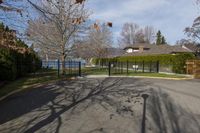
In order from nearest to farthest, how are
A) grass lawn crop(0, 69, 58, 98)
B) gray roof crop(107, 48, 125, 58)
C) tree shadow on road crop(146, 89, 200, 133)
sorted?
tree shadow on road crop(146, 89, 200, 133)
grass lawn crop(0, 69, 58, 98)
gray roof crop(107, 48, 125, 58)

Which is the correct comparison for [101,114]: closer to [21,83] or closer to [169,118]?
[169,118]

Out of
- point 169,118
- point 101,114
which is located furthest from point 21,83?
point 169,118

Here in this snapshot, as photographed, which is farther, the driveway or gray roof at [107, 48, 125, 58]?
gray roof at [107, 48, 125, 58]

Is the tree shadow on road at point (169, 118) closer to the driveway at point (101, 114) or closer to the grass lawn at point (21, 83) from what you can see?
the driveway at point (101, 114)

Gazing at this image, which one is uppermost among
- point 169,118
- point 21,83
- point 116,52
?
point 116,52

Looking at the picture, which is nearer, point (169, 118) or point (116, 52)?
point (169, 118)

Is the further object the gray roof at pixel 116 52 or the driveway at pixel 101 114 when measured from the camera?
the gray roof at pixel 116 52

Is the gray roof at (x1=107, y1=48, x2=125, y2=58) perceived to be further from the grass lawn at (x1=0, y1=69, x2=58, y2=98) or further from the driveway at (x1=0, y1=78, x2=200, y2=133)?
the driveway at (x1=0, y1=78, x2=200, y2=133)

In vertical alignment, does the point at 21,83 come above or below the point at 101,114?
above

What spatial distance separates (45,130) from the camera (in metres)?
8.35

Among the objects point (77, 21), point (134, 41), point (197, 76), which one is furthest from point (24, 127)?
point (134, 41)

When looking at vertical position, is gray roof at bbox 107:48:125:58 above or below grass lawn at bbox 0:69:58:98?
above

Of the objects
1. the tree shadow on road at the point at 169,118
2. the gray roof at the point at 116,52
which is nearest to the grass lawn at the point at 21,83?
the tree shadow on road at the point at 169,118

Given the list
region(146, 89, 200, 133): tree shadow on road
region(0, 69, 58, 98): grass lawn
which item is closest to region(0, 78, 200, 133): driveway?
region(146, 89, 200, 133): tree shadow on road
